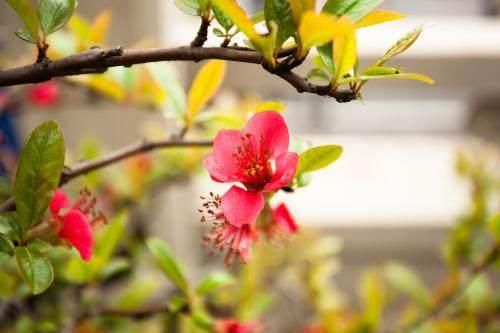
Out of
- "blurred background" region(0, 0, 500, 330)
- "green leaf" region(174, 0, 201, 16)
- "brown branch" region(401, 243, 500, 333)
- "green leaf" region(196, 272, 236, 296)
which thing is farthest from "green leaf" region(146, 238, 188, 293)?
"blurred background" region(0, 0, 500, 330)

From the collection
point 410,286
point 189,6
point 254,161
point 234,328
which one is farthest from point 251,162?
point 410,286

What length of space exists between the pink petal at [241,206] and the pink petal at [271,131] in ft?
0.11

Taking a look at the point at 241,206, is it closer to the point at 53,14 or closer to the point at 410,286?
the point at 53,14

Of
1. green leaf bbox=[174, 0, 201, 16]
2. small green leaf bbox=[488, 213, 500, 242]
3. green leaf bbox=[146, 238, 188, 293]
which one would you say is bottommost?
green leaf bbox=[146, 238, 188, 293]

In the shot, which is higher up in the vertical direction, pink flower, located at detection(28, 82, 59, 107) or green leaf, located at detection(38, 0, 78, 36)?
green leaf, located at detection(38, 0, 78, 36)

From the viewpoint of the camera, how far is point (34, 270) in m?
0.32

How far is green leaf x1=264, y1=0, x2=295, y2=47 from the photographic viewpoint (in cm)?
30

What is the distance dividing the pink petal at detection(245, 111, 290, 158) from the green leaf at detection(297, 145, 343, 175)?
0.03 meters

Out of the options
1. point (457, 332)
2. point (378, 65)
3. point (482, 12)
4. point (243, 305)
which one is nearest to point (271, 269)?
point (243, 305)

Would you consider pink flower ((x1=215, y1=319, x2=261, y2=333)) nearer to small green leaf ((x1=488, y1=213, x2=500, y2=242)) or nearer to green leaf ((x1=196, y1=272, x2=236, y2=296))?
green leaf ((x1=196, y1=272, x2=236, y2=296))

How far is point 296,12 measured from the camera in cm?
29

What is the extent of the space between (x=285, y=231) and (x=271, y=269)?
643mm

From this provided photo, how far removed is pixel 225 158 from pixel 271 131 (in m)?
0.03

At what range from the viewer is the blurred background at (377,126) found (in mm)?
1294
